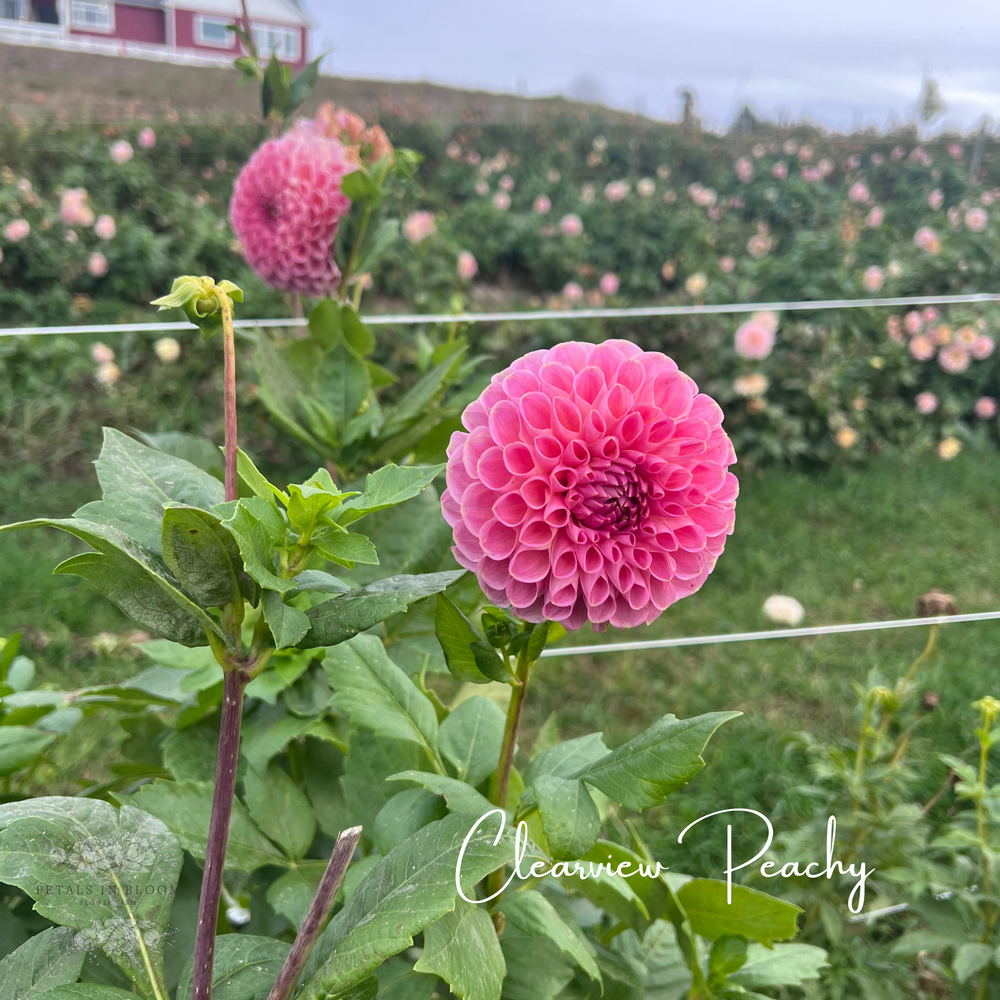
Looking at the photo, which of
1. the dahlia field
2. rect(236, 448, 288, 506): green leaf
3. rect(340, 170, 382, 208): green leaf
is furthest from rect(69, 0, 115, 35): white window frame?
rect(236, 448, 288, 506): green leaf

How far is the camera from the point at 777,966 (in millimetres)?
661

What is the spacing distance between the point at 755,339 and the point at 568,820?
2246mm

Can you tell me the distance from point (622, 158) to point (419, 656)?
4.98 m

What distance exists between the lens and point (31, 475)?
2.35 metres

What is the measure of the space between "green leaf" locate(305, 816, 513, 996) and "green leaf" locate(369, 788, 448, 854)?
0.08 m

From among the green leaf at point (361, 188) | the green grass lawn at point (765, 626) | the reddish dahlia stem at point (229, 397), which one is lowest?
the green grass lawn at point (765, 626)

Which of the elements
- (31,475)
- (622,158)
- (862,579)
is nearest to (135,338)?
(31,475)

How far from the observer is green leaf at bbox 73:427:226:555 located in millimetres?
431

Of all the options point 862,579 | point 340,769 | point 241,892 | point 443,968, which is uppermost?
point 443,968

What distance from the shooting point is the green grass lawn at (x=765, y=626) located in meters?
1.45

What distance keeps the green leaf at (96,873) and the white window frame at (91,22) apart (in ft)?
13.7

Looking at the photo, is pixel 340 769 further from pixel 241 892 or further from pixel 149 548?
pixel 149 548

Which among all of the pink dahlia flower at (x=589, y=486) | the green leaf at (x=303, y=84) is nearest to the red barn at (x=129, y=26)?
the green leaf at (x=303, y=84)

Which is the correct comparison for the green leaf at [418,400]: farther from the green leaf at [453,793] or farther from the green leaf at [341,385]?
the green leaf at [453,793]
